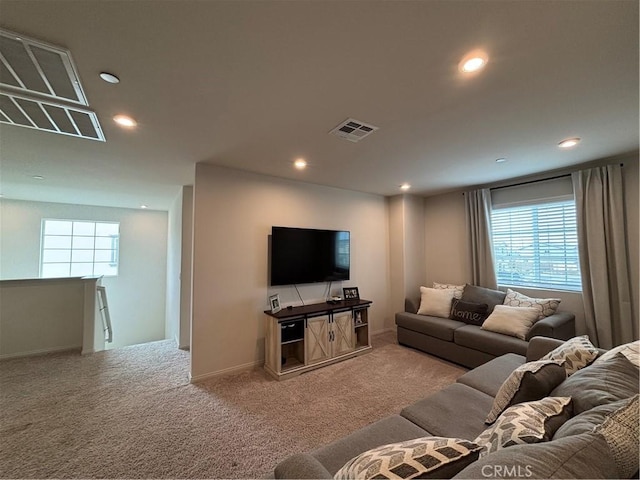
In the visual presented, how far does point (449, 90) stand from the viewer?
169 cm

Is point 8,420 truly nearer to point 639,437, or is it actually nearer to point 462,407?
point 462,407

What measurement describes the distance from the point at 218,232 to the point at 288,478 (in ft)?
8.46

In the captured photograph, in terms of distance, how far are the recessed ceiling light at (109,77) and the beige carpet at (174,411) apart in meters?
2.47

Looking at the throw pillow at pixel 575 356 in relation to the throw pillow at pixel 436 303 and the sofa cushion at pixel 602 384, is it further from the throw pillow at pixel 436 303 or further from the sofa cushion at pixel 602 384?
the throw pillow at pixel 436 303

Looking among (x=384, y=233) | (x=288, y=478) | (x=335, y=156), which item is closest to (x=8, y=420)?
(x=288, y=478)

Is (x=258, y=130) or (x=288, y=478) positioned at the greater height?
(x=258, y=130)

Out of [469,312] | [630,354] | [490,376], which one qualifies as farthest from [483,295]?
[630,354]

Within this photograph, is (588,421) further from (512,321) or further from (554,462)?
(512,321)

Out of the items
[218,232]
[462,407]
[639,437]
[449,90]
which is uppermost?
[449,90]

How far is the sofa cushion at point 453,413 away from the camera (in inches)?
54.7

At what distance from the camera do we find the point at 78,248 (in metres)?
5.75

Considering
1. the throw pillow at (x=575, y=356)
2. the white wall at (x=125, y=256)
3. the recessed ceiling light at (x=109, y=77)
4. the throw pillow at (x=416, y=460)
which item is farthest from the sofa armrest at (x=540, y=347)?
the white wall at (x=125, y=256)

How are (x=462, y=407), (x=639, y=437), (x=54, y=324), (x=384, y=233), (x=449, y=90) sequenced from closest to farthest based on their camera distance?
(x=639, y=437) → (x=462, y=407) → (x=449, y=90) → (x=54, y=324) → (x=384, y=233)

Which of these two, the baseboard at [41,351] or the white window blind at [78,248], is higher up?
the white window blind at [78,248]
